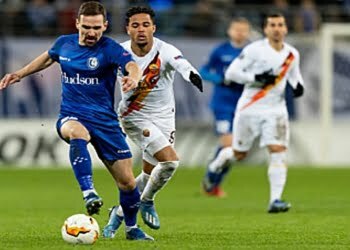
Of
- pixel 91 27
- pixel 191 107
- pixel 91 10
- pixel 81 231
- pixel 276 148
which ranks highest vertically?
pixel 91 10

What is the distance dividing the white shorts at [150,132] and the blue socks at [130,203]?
90 cm

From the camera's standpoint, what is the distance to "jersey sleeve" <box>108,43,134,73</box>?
10727 mm

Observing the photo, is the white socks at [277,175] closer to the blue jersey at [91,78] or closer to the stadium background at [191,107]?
the stadium background at [191,107]

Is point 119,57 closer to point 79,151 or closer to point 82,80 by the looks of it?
point 82,80

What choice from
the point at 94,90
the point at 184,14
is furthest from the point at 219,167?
the point at 184,14

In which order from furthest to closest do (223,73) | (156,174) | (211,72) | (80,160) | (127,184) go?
1. (223,73)
2. (211,72)
3. (156,174)
4. (127,184)
5. (80,160)

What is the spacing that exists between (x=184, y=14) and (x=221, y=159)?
9.65m

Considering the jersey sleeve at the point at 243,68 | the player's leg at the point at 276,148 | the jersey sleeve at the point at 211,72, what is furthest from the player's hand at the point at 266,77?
the jersey sleeve at the point at 211,72

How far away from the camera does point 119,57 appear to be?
35.3 ft

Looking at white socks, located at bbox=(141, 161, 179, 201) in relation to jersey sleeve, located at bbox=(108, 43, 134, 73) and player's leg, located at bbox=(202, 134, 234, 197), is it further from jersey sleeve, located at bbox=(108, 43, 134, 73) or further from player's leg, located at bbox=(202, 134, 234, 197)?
player's leg, located at bbox=(202, 134, 234, 197)

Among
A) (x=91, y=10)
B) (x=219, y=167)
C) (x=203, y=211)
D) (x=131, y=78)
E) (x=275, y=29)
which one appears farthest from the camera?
(x=219, y=167)

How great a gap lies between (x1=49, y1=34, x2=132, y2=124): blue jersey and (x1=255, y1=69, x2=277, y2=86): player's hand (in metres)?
4.84

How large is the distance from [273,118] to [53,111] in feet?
35.8

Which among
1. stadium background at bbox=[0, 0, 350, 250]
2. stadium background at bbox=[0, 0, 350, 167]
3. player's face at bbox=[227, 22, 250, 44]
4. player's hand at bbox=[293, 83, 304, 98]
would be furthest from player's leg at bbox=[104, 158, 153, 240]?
stadium background at bbox=[0, 0, 350, 167]
